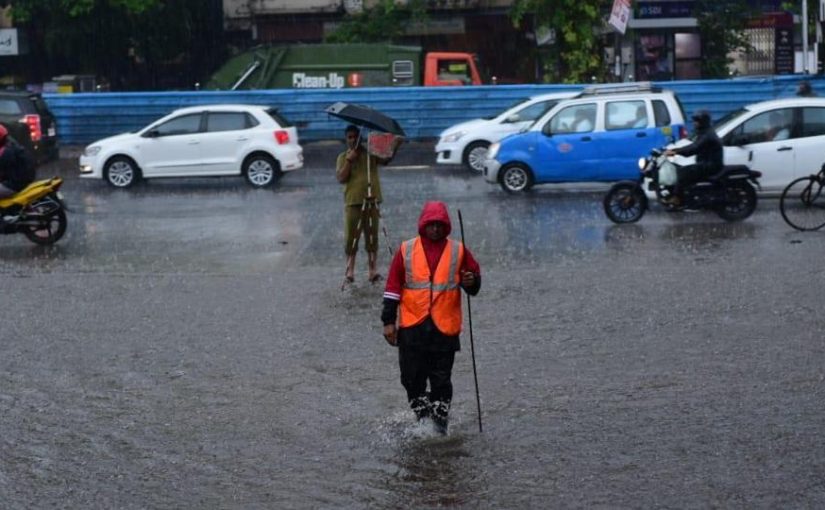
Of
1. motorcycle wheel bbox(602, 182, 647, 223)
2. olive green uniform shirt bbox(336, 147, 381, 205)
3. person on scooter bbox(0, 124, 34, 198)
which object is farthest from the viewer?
motorcycle wheel bbox(602, 182, 647, 223)

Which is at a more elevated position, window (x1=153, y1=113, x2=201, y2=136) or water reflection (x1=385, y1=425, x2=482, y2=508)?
window (x1=153, y1=113, x2=201, y2=136)

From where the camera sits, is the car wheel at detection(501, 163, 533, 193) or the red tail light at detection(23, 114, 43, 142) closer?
the car wheel at detection(501, 163, 533, 193)

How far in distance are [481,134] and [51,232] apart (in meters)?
9.61

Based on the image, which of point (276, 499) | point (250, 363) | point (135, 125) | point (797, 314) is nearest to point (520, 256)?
point (797, 314)

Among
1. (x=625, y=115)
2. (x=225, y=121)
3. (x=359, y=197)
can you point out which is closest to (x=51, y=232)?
(x=359, y=197)

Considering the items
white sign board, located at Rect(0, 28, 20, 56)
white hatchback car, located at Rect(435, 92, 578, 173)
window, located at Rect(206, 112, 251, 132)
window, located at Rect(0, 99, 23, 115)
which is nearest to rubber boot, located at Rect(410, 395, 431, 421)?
window, located at Rect(206, 112, 251, 132)

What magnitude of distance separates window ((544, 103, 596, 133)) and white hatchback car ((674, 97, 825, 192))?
8.42ft

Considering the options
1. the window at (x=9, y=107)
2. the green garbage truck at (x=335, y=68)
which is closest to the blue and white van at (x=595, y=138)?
the window at (x=9, y=107)

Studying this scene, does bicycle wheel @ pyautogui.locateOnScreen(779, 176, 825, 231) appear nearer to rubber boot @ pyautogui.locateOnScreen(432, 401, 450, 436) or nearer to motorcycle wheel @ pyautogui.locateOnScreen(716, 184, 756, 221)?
motorcycle wheel @ pyautogui.locateOnScreen(716, 184, 756, 221)

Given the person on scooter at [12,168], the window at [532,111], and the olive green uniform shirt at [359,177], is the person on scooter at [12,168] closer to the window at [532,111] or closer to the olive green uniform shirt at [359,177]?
the olive green uniform shirt at [359,177]

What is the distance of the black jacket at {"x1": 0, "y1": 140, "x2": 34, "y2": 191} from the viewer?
1766 cm

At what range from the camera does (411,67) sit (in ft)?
109

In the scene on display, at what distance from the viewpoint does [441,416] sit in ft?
28.3

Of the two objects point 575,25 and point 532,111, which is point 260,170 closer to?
point 532,111
